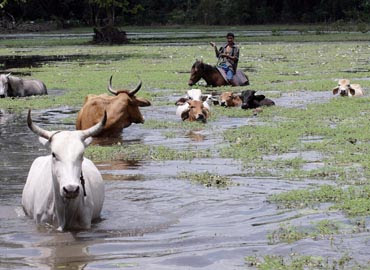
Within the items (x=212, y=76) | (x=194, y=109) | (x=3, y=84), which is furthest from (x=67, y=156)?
(x=212, y=76)

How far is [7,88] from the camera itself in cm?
2289

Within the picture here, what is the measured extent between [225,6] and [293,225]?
6489 cm

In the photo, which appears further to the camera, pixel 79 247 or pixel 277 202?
pixel 277 202

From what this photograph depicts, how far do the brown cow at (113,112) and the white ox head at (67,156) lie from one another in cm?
633

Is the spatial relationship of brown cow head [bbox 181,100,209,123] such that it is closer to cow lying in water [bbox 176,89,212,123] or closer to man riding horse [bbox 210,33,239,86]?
cow lying in water [bbox 176,89,212,123]

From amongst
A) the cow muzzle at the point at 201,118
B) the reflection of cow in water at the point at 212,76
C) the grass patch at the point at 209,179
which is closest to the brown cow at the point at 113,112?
the cow muzzle at the point at 201,118

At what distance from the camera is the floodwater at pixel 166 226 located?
7660 mm

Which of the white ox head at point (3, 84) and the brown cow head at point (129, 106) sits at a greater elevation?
the brown cow head at point (129, 106)

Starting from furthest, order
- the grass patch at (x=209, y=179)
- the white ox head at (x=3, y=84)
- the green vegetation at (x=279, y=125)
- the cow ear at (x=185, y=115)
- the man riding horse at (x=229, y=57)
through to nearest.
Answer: the man riding horse at (x=229, y=57) → the white ox head at (x=3, y=84) → the cow ear at (x=185, y=115) → the grass patch at (x=209, y=179) → the green vegetation at (x=279, y=125)

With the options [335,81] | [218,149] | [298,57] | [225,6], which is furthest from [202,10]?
[218,149]

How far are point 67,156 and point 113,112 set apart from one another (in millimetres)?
7126

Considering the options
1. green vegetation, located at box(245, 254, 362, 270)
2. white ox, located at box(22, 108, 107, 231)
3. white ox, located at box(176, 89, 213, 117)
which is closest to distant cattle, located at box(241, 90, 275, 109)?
white ox, located at box(176, 89, 213, 117)

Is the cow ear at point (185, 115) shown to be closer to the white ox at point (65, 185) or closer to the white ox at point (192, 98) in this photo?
the white ox at point (192, 98)

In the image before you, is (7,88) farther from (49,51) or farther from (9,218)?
(49,51)
